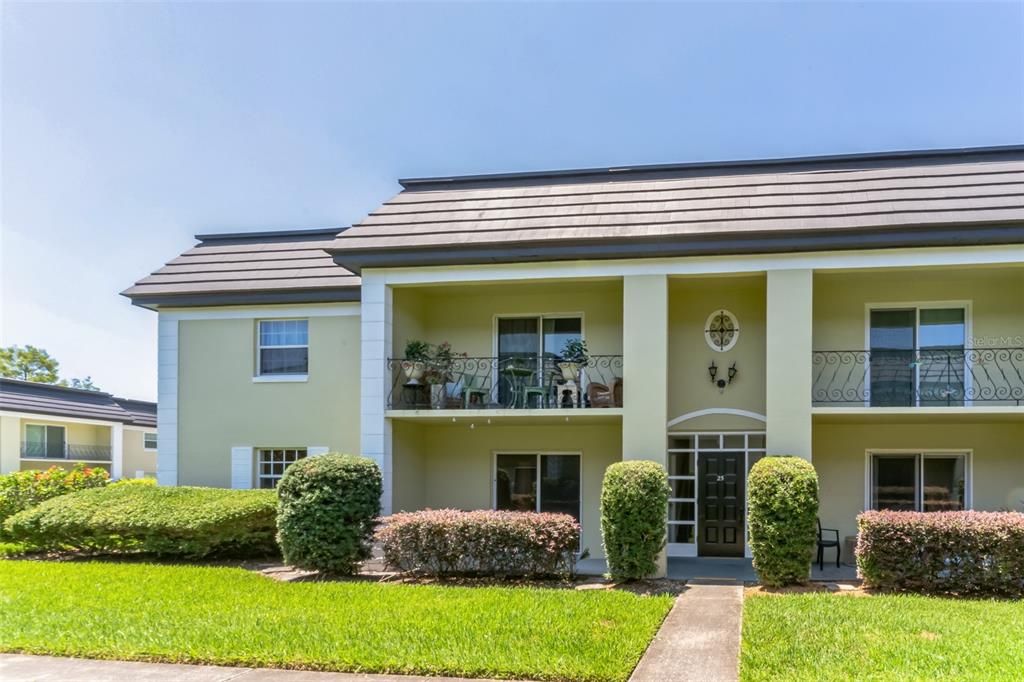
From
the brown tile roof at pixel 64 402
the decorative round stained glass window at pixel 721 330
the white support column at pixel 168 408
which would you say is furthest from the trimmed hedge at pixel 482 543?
the brown tile roof at pixel 64 402

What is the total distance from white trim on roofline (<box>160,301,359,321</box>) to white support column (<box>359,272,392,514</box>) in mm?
1492

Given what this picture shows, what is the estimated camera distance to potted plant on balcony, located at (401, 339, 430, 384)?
15016 millimetres

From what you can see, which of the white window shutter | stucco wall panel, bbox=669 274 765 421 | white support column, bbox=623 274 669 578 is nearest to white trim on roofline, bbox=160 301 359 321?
the white window shutter

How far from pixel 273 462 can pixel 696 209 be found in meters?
9.83

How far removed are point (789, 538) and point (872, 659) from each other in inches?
155

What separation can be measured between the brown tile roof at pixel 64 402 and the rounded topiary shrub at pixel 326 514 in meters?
23.0

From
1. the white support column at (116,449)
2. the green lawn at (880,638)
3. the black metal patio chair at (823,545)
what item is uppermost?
the green lawn at (880,638)

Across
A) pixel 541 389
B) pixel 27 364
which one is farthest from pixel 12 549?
pixel 27 364

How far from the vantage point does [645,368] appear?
1390 cm

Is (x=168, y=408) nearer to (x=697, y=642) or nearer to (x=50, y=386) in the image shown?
(x=697, y=642)

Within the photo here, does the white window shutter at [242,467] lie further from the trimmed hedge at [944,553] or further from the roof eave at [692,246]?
the trimmed hedge at [944,553]

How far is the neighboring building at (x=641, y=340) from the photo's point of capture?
1357 centimetres

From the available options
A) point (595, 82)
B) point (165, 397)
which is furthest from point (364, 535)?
point (595, 82)

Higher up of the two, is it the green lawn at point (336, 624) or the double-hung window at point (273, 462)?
the double-hung window at point (273, 462)
